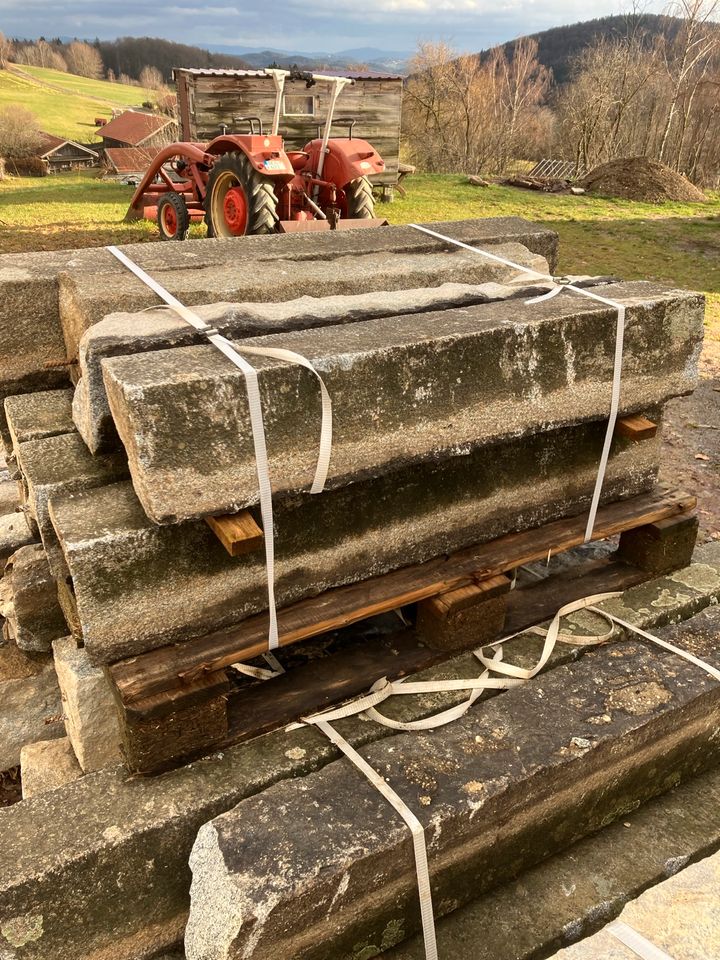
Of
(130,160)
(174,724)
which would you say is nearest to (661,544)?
(174,724)

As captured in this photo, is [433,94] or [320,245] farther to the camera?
[433,94]

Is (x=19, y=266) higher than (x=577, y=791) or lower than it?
higher

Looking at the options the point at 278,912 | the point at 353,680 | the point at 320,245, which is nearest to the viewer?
the point at 278,912

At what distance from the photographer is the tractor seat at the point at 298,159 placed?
935 centimetres

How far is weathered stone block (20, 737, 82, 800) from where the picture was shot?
7.92ft

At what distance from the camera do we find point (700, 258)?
1137 cm

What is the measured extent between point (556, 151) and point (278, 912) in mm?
31789

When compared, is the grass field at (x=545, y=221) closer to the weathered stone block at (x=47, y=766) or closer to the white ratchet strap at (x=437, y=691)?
the white ratchet strap at (x=437, y=691)

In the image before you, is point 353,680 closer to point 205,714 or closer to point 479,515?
point 205,714

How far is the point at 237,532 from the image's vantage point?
1.85 metres

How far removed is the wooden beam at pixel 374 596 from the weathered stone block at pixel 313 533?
38 millimetres

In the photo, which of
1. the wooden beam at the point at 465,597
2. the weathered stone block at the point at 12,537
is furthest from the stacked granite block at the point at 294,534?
the weathered stone block at the point at 12,537

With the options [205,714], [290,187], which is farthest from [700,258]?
[205,714]

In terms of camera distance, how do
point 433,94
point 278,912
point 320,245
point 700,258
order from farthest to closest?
point 433,94
point 700,258
point 320,245
point 278,912
